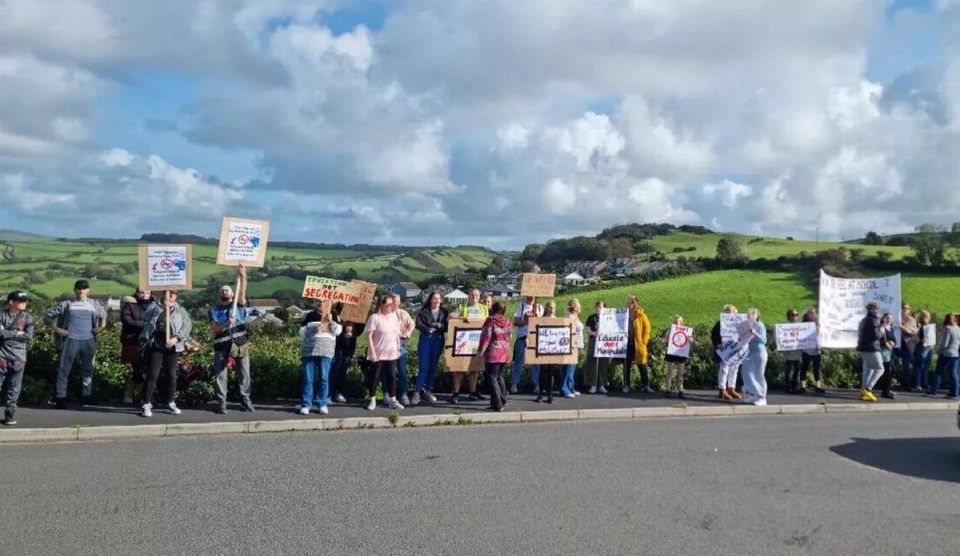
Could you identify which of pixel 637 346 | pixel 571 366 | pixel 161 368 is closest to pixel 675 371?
pixel 637 346

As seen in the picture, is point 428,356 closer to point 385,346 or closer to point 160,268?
point 385,346

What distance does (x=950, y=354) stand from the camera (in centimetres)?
1664

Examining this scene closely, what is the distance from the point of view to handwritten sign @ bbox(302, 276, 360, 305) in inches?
508

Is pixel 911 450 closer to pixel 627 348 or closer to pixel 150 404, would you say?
pixel 627 348

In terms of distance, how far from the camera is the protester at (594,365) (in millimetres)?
15242

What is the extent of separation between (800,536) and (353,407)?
754 cm

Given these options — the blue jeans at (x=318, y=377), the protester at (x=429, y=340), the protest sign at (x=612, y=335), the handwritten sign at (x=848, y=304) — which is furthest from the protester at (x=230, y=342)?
the handwritten sign at (x=848, y=304)

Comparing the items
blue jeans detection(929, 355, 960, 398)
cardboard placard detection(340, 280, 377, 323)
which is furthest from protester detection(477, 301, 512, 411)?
blue jeans detection(929, 355, 960, 398)

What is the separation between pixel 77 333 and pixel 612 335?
364 inches

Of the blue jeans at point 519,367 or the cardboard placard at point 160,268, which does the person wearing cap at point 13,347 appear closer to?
the cardboard placard at point 160,268

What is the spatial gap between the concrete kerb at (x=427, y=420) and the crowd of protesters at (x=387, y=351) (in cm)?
52

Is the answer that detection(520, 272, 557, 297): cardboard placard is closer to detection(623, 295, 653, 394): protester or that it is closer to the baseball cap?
detection(623, 295, 653, 394): protester

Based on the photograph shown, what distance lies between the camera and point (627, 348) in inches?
607

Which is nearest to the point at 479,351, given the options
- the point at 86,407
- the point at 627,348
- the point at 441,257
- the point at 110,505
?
the point at 627,348
